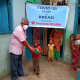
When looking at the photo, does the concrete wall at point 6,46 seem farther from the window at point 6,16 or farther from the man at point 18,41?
the man at point 18,41

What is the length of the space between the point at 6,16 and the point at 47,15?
1544 mm

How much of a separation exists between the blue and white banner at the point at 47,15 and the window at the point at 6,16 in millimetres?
728

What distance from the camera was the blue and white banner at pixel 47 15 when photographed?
3.62 meters

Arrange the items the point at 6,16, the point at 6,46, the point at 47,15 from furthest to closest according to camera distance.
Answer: the point at 47,15 < the point at 6,16 < the point at 6,46

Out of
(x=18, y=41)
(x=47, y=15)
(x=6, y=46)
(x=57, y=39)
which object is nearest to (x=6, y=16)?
(x=6, y=46)

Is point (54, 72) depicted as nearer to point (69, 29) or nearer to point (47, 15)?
point (69, 29)

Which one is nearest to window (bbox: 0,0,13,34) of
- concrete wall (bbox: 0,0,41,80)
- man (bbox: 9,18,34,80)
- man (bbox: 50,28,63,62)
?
concrete wall (bbox: 0,0,41,80)

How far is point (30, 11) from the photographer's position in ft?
11.8

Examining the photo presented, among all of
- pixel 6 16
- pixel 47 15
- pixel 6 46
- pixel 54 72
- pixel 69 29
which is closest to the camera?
pixel 6 46

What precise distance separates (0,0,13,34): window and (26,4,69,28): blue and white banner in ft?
2.39

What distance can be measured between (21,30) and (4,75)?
1656mm

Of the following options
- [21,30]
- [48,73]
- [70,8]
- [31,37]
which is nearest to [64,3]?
[70,8]

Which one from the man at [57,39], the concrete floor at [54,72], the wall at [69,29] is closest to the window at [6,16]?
the concrete floor at [54,72]

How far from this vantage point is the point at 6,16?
322 centimetres
